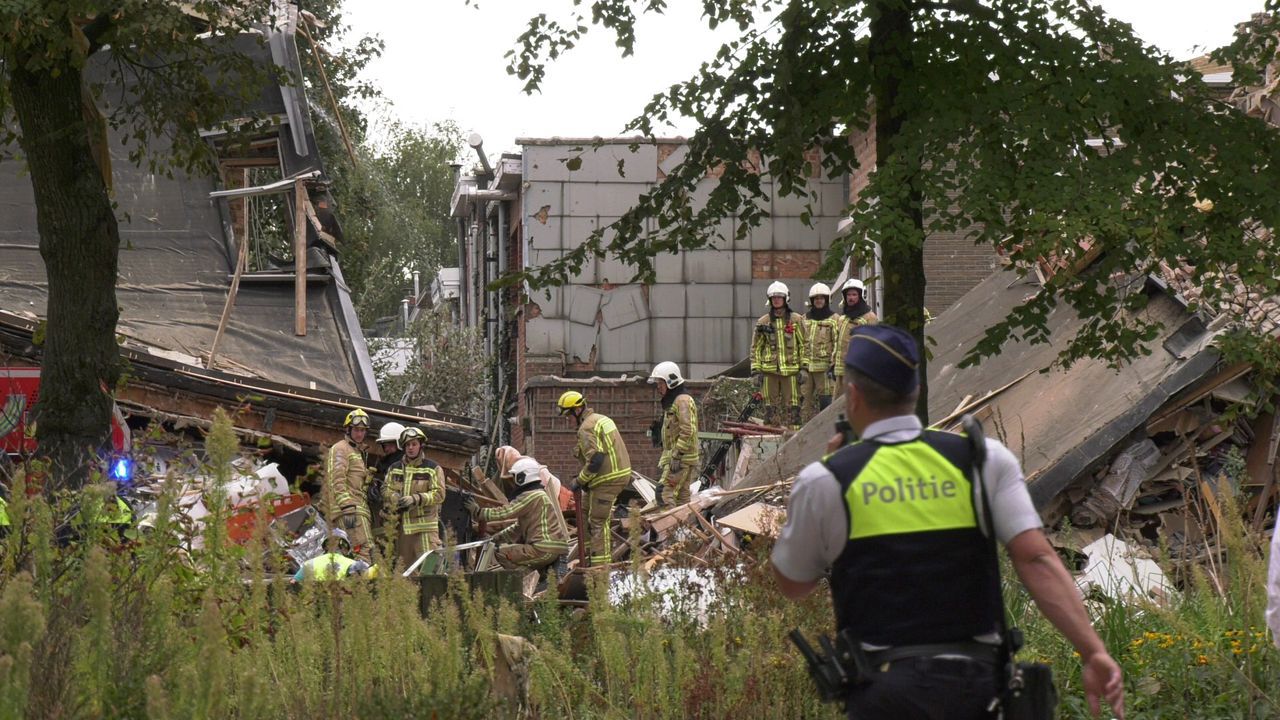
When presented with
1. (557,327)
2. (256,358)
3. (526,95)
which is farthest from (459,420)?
(526,95)

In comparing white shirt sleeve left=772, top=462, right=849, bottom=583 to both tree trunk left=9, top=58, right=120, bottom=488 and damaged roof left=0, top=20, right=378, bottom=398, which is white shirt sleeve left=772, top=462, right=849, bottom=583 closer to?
tree trunk left=9, top=58, right=120, bottom=488

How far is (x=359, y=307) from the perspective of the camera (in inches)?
1626

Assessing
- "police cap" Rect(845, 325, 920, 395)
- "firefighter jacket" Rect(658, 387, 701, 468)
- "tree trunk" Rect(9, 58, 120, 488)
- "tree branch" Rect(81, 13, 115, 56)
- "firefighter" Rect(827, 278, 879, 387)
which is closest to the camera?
"police cap" Rect(845, 325, 920, 395)

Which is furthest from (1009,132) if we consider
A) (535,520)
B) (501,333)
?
(501,333)

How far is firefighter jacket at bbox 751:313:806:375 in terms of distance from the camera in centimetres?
1833

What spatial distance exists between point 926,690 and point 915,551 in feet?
1.12

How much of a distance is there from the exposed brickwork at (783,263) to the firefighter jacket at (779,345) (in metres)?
10.6

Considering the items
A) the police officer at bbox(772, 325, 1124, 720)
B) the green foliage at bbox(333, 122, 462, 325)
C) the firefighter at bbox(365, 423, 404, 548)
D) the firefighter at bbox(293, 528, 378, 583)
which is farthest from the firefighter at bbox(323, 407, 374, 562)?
the green foliage at bbox(333, 122, 462, 325)

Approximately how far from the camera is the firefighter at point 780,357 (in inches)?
720

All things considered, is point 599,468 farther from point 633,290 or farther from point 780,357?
point 633,290

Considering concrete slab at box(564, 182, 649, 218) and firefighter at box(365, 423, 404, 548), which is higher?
concrete slab at box(564, 182, 649, 218)

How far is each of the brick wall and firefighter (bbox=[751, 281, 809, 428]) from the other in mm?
9402

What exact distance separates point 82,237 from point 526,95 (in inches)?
98.9

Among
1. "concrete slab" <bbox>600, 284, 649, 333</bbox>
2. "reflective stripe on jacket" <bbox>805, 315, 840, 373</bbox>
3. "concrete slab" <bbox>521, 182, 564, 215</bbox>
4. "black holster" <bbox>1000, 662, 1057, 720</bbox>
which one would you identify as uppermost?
"concrete slab" <bbox>521, 182, 564, 215</bbox>
